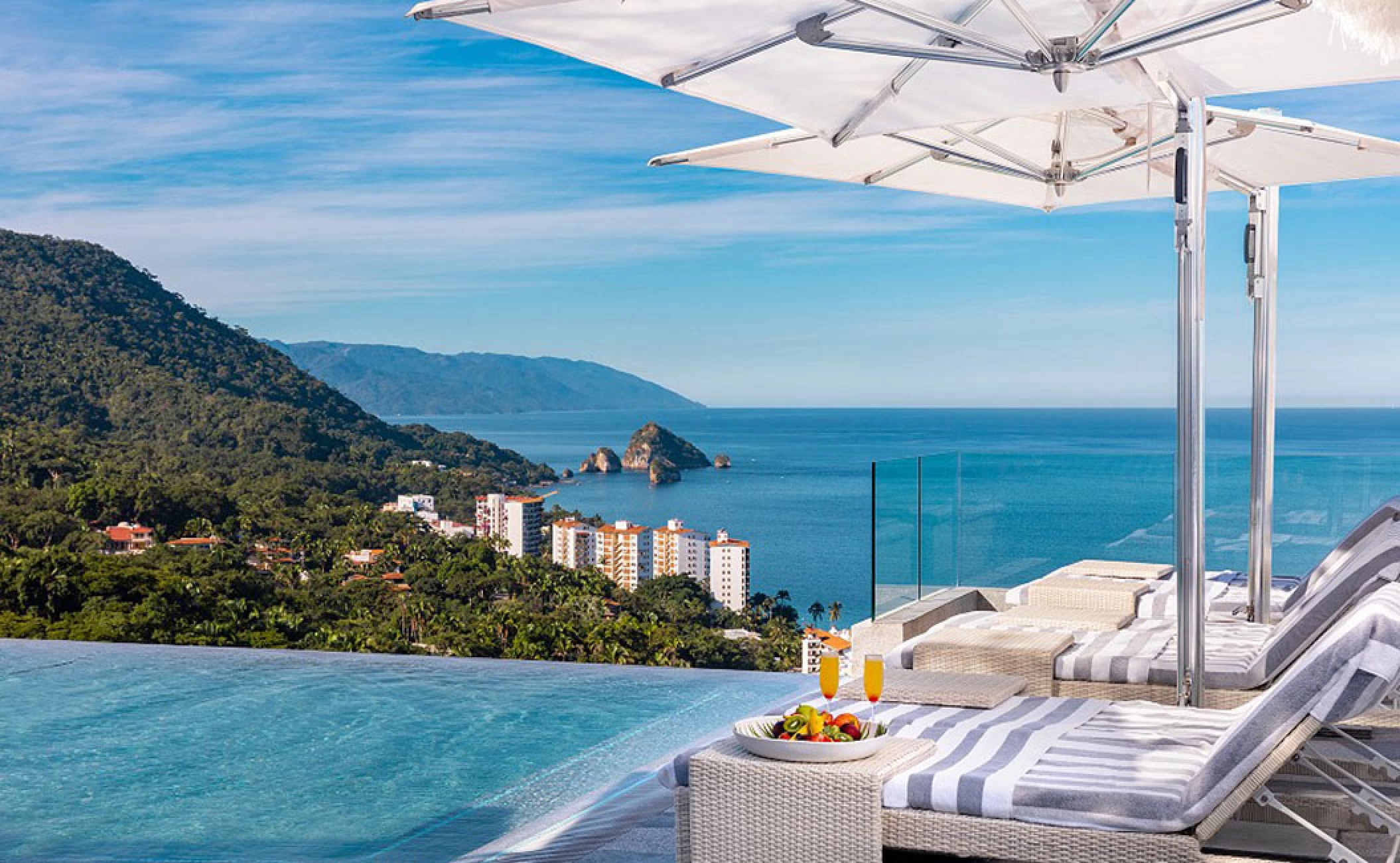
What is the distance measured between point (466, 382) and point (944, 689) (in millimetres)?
23541

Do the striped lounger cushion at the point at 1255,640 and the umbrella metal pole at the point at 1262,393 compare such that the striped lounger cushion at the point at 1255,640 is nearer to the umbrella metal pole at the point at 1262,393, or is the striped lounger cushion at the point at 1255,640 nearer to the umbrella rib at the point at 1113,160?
the umbrella metal pole at the point at 1262,393

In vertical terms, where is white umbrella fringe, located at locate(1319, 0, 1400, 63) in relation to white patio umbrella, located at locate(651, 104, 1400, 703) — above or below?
below

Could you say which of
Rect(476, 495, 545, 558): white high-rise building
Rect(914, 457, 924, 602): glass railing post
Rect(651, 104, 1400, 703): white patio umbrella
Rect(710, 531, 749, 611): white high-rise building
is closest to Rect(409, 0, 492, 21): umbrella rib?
Rect(651, 104, 1400, 703): white patio umbrella

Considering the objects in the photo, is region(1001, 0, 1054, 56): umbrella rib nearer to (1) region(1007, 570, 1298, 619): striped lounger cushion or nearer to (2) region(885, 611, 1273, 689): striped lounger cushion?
(2) region(885, 611, 1273, 689): striped lounger cushion

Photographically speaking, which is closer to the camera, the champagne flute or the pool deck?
the pool deck

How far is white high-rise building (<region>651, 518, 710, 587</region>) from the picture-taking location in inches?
969

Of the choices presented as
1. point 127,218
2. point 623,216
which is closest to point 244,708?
point 127,218

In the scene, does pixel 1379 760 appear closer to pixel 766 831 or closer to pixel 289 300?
pixel 766 831

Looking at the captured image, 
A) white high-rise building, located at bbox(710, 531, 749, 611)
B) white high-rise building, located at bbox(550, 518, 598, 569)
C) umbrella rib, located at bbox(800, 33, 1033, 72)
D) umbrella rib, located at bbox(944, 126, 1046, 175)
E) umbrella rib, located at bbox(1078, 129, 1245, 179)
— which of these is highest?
umbrella rib, located at bbox(944, 126, 1046, 175)

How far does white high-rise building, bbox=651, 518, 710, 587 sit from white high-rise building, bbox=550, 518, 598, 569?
1.16 m

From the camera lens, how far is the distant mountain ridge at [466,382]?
2378 centimetres

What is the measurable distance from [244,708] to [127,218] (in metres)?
16.8

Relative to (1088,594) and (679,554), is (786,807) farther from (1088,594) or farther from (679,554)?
(679,554)

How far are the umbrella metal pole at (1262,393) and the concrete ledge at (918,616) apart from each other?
3.59 feet
